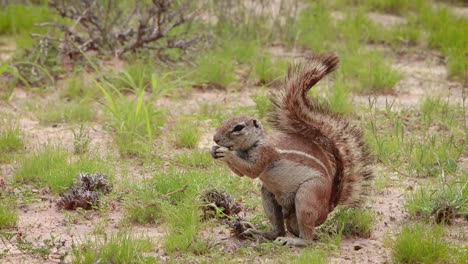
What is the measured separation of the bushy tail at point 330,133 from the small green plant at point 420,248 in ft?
1.59

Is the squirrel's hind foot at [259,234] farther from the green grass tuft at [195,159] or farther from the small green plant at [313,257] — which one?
the green grass tuft at [195,159]

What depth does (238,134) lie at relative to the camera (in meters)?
4.98

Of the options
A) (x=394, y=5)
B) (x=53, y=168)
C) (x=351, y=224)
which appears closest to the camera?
(x=351, y=224)

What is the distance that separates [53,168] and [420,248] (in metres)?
2.98

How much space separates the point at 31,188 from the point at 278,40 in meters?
4.89

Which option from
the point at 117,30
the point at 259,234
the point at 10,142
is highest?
the point at 117,30

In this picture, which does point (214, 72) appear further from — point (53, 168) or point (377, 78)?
point (53, 168)

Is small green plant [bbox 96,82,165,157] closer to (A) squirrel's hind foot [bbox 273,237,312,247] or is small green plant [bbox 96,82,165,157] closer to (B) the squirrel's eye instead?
(B) the squirrel's eye

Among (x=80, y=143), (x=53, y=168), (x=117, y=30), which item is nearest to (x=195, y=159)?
(x=80, y=143)

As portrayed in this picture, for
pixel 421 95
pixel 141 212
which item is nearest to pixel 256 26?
pixel 421 95

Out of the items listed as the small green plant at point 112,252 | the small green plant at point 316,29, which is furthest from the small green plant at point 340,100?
the small green plant at point 112,252

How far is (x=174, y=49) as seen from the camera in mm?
9555

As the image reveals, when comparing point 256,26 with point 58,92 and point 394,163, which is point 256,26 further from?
point 394,163

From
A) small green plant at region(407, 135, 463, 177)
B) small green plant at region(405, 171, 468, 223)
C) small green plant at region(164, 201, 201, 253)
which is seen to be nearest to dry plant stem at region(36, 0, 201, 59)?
small green plant at region(407, 135, 463, 177)
